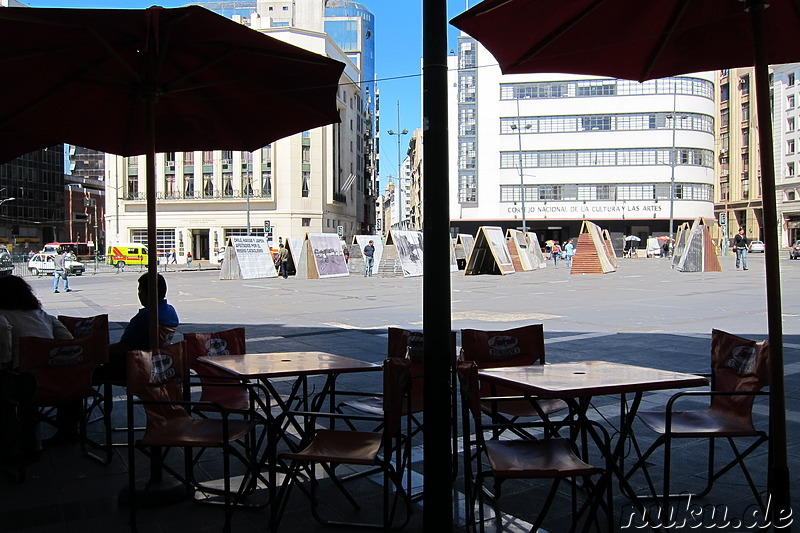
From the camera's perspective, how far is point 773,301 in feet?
11.3

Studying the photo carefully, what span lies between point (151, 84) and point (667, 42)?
3.37 metres

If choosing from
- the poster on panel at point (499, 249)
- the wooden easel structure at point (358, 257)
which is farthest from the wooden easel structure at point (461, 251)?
the poster on panel at point (499, 249)

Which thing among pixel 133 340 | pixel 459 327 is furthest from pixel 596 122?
pixel 133 340

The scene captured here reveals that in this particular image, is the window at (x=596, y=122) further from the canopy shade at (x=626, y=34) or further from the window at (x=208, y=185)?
the canopy shade at (x=626, y=34)

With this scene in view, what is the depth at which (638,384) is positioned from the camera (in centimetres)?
374

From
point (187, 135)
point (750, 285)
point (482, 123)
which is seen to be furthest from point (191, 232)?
point (187, 135)

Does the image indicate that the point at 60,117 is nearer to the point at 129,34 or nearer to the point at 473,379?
the point at 129,34

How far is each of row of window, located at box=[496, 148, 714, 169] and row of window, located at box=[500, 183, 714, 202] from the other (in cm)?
200

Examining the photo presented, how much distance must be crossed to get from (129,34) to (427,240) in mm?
2392

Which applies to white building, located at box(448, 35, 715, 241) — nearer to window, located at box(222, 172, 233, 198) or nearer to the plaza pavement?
window, located at box(222, 172, 233, 198)

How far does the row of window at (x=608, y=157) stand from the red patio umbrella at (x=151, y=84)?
61230 mm

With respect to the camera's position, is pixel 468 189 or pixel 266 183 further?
pixel 468 189

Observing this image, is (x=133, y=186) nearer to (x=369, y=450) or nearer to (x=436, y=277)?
(x=369, y=450)

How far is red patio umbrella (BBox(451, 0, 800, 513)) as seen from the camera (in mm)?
3475
